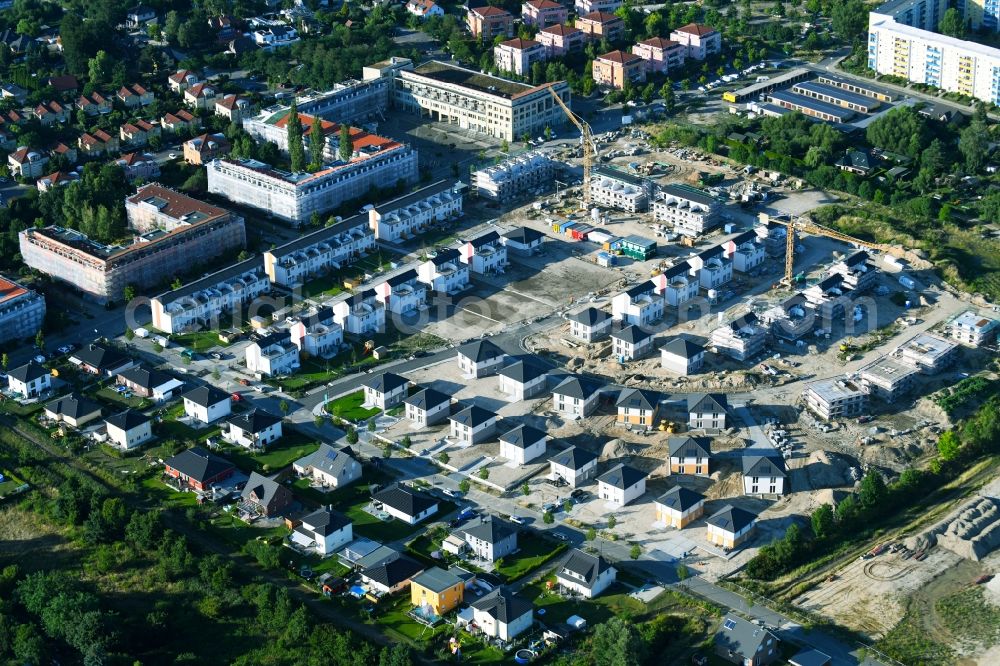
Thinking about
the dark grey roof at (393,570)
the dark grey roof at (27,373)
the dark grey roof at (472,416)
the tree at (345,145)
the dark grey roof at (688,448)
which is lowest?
the dark grey roof at (393,570)

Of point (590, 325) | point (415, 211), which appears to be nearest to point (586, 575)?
point (590, 325)

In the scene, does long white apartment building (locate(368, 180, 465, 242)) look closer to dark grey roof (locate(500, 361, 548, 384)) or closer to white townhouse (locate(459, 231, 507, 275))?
white townhouse (locate(459, 231, 507, 275))

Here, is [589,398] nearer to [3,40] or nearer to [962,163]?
[962,163]

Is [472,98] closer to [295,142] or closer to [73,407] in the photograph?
[295,142]

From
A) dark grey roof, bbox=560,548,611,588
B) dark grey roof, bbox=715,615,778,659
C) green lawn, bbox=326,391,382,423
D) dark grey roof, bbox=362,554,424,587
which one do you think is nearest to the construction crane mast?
green lawn, bbox=326,391,382,423

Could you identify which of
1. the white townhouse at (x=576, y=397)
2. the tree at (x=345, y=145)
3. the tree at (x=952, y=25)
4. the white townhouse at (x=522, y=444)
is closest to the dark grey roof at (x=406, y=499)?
the white townhouse at (x=522, y=444)

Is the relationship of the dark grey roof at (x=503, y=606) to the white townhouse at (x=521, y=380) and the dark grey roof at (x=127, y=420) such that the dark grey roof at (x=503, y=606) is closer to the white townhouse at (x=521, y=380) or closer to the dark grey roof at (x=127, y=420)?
the white townhouse at (x=521, y=380)
